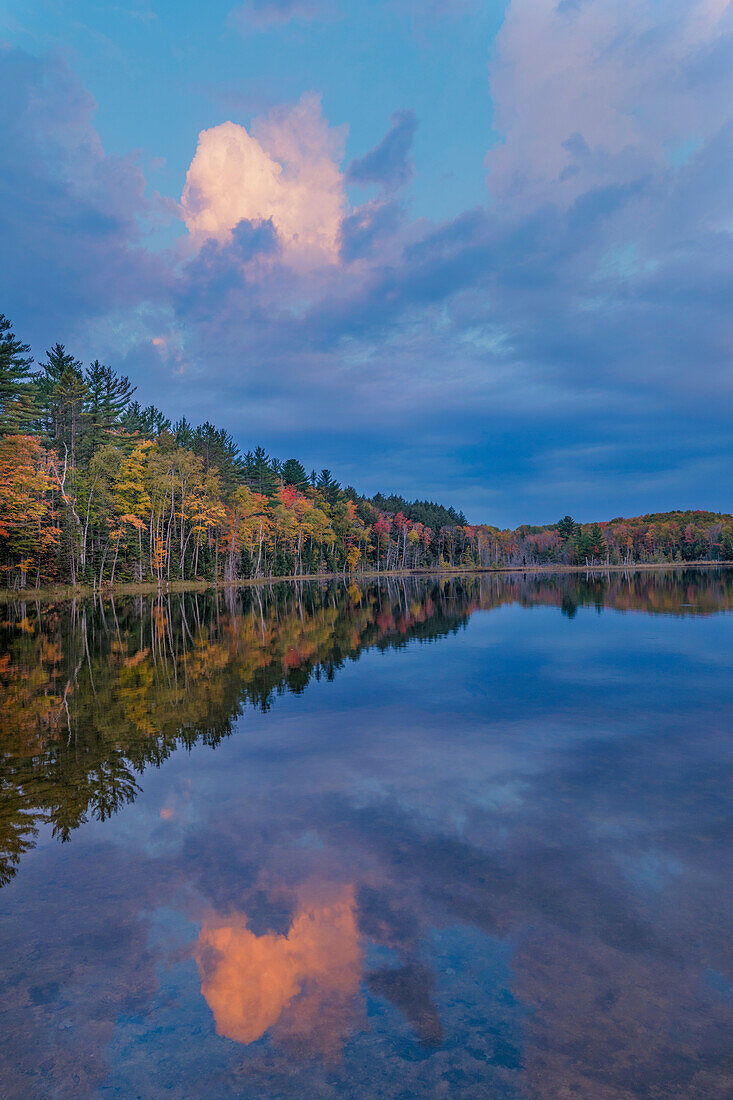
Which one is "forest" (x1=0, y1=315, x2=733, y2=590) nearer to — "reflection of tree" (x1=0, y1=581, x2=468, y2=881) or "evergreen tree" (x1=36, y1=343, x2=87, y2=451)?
"evergreen tree" (x1=36, y1=343, x2=87, y2=451)

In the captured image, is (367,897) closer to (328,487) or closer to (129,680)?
(129,680)

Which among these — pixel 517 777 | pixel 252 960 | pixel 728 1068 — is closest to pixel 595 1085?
pixel 728 1068

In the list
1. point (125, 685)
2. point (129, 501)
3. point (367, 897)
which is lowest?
point (367, 897)

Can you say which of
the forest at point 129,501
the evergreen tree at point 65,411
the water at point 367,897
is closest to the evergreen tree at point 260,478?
the forest at point 129,501

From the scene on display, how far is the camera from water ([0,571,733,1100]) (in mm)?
3971

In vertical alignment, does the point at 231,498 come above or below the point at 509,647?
above

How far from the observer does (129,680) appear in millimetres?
16938

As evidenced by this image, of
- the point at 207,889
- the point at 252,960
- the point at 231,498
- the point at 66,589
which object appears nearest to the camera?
the point at 252,960

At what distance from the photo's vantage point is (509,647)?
2355 cm

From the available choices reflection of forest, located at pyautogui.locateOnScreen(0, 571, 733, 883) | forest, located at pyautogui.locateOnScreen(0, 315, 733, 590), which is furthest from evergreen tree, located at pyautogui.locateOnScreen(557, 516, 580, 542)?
reflection of forest, located at pyautogui.locateOnScreen(0, 571, 733, 883)

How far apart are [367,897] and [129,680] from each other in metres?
13.1

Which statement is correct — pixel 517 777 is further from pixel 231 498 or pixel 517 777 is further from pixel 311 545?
pixel 311 545

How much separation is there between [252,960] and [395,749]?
589cm

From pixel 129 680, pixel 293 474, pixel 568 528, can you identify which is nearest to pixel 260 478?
pixel 293 474
